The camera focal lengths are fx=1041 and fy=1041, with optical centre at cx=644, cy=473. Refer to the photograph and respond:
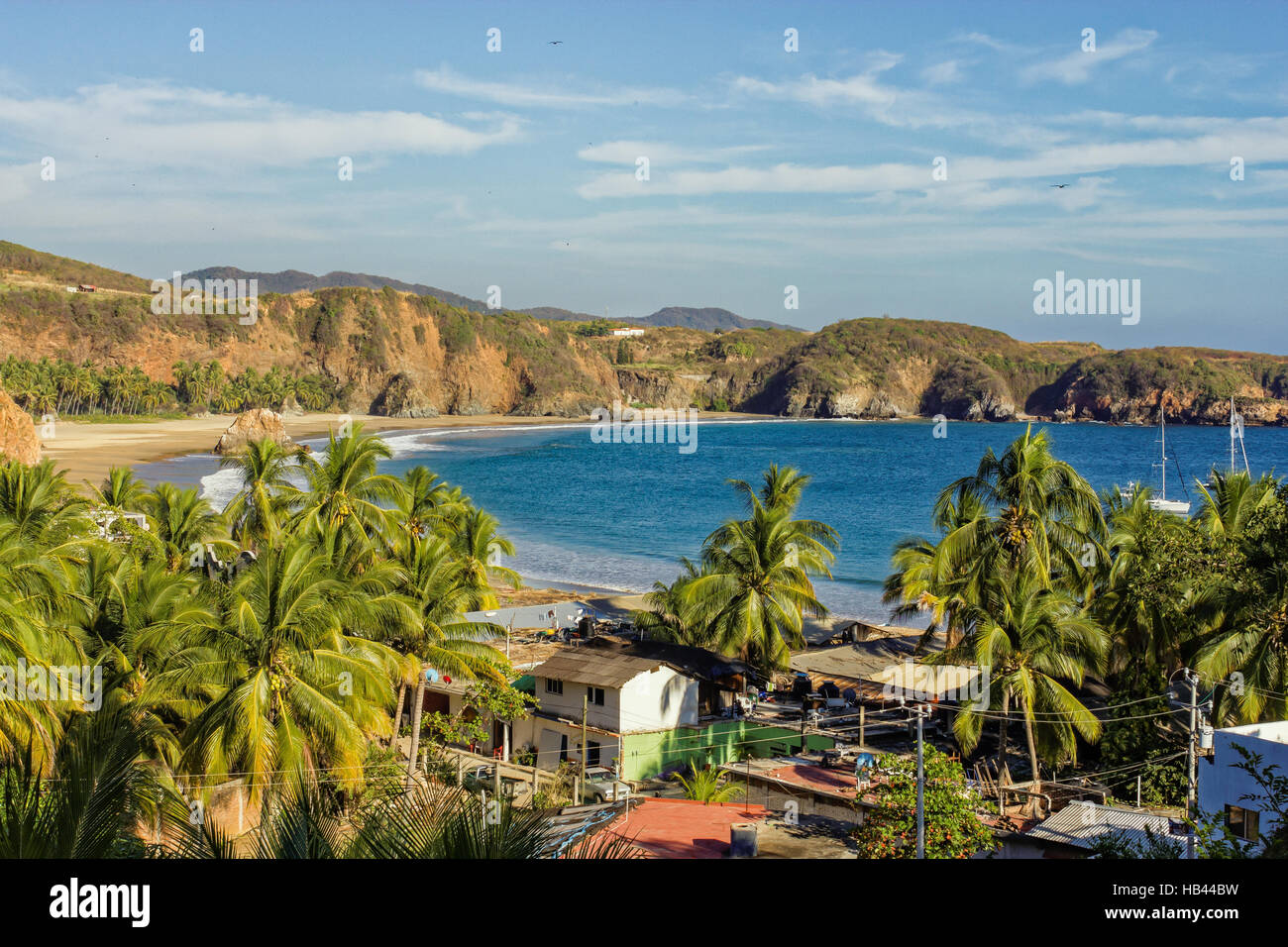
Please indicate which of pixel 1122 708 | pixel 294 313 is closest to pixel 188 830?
pixel 1122 708

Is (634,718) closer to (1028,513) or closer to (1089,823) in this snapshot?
(1028,513)

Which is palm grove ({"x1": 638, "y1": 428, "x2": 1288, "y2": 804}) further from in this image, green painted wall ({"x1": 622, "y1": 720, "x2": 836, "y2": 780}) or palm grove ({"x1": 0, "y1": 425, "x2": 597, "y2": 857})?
palm grove ({"x1": 0, "y1": 425, "x2": 597, "y2": 857})

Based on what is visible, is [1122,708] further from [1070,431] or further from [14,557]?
[1070,431]

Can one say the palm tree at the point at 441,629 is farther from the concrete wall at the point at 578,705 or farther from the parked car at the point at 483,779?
the concrete wall at the point at 578,705

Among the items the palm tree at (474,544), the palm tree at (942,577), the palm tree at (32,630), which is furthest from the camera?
A: the palm tree at (474,544)

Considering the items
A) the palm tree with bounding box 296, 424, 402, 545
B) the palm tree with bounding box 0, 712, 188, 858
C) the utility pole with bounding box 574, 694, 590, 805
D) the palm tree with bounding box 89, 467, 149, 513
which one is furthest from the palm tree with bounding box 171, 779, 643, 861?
the palm tree with bounding box 89, 467, 149, 513

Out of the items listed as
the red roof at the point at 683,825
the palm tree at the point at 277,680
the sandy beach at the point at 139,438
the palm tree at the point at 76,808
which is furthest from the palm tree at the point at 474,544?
the sandy beach at the point at 139,438
